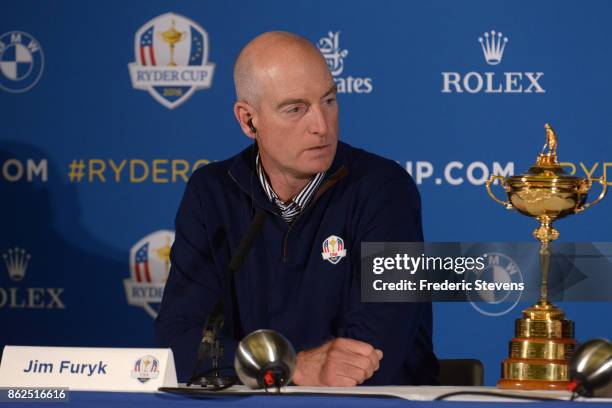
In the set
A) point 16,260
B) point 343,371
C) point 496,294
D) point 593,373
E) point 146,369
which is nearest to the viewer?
point 593,373

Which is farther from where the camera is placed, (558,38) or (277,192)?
(558,38)

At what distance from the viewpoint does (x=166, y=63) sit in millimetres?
4160

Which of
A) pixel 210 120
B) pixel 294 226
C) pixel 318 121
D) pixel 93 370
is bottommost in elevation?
pixel 93 370

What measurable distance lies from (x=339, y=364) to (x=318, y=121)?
2.04 ft

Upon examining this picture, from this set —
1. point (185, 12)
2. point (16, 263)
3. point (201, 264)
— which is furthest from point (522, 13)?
point (16, 263)

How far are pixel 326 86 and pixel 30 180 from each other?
1970mm

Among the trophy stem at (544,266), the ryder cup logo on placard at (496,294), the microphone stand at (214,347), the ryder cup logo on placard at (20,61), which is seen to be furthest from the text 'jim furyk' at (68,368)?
the ryder cup logo on placard at (20,61)

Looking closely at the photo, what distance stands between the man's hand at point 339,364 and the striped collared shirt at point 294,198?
0.48 m

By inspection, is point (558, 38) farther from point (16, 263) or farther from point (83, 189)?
point (16, 263)

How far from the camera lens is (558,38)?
12.7ft

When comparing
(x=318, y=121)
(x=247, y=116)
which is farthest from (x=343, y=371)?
(x=247, y=116)

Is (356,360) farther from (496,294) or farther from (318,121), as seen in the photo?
(496,294)

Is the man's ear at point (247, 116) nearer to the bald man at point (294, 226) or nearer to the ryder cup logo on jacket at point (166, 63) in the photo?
the bald man at point (294, 226)

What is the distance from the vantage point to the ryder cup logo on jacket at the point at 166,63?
13.5 ft
